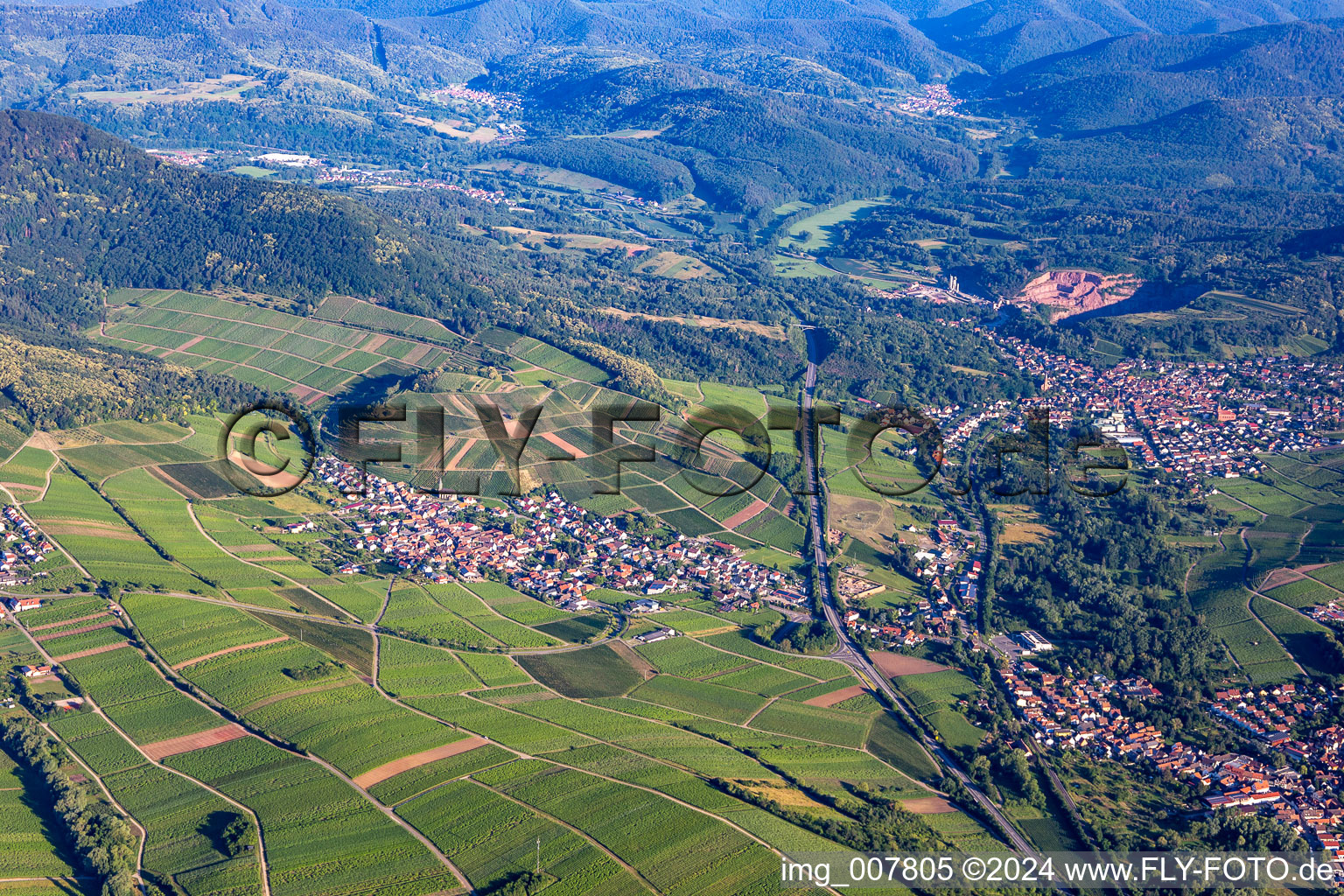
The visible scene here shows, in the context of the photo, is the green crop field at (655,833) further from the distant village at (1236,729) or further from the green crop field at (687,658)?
the distant village at (1236,729)

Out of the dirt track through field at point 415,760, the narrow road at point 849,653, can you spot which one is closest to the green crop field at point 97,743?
the dirt track through field at point 415,760

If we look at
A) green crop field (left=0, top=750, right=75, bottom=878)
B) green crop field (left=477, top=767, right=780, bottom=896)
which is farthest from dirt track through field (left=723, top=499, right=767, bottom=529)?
green crop field (left=0, top=750, right=75, bottom=878)

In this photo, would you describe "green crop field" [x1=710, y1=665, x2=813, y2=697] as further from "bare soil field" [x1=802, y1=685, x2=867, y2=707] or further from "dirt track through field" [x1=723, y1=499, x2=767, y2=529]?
"dirt track through field" [x1=723, y1=499, x2=767, y2=529]

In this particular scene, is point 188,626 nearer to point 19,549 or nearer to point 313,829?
point 19,549

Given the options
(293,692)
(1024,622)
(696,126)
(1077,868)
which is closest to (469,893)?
(293,692)

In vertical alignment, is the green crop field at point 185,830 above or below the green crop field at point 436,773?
below

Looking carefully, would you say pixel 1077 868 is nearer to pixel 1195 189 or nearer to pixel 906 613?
pixel 906 613
